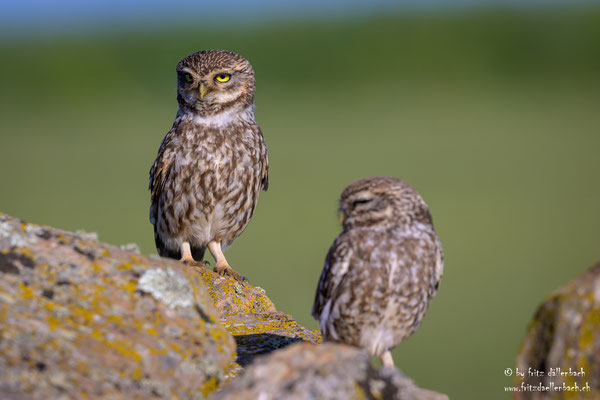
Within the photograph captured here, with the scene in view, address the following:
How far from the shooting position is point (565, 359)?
3.19 m

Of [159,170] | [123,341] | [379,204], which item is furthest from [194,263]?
[123,341]

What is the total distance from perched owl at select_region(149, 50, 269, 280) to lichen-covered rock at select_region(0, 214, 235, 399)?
2780 millimetres

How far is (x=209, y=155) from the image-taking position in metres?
6.71

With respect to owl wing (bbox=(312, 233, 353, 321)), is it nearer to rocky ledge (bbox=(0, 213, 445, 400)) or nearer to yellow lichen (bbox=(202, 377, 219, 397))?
rocky ledge (bbox=(0, 213, 445, 400))

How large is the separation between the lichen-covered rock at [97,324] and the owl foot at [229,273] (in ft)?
8.84

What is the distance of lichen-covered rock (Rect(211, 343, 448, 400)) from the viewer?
118 inches

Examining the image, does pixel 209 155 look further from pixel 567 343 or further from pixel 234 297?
pixel 567 343

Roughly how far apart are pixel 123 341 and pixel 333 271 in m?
1.21

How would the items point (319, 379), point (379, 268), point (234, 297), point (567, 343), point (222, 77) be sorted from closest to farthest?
point (319, 379) < point (567, 343) < point (379, 268) < point (234, 297) < point (222, 77)

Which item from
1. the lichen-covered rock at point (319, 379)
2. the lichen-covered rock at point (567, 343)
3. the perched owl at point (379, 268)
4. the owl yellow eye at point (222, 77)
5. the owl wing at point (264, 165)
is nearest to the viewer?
the lichen-covered rock at point (319, 379)

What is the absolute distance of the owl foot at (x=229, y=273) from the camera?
22.0ft

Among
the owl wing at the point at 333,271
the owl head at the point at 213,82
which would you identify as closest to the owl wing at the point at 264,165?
the owl head at the point at 213,82

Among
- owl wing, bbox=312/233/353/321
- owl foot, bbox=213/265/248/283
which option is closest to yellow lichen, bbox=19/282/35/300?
owl wing, bbox=312/233/353/321

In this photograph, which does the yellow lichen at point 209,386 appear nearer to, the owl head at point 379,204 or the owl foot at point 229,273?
the owl head at point 379,204
